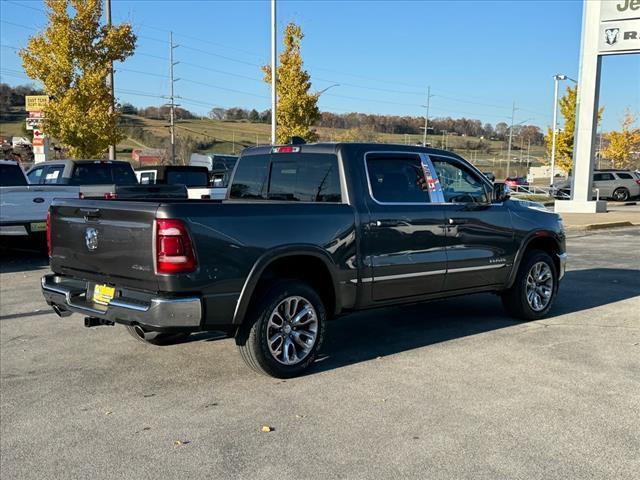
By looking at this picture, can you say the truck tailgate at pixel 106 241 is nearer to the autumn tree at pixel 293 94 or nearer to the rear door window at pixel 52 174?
the rear door window at pixel 52 174

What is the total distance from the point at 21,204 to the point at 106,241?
23.8 feet

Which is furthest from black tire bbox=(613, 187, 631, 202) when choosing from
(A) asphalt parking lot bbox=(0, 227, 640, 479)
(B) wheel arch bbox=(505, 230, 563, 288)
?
(A) asphalt parking lot bbox=(0, 227, 640, 479)

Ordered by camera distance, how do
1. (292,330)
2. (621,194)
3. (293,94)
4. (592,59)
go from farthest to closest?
(621,194), (293,94), (592,59), (292,330)

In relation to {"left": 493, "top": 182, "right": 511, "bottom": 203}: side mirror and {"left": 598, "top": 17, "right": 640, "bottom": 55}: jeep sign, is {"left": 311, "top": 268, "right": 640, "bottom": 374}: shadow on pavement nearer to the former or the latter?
{"left": 493, "top": 182, "right": 511, "bottom": 203}: side mirror

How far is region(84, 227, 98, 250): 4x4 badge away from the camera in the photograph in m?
4.95

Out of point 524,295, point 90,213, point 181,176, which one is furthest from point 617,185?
point 90,213

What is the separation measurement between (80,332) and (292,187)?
2.85 meters

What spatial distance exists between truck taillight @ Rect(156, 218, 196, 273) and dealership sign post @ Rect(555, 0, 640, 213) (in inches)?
905

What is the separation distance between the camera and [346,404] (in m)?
4.55

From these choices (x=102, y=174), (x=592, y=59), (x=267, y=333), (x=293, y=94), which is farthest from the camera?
(x=293, y=94)

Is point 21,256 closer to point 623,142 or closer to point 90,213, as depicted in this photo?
point 90,213

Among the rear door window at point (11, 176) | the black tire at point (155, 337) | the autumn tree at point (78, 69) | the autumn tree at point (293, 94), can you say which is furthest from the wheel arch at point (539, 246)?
the autumn tree at point (293, 94)

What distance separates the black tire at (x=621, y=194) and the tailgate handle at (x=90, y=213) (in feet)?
118

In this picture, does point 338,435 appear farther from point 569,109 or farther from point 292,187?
point 569,109
